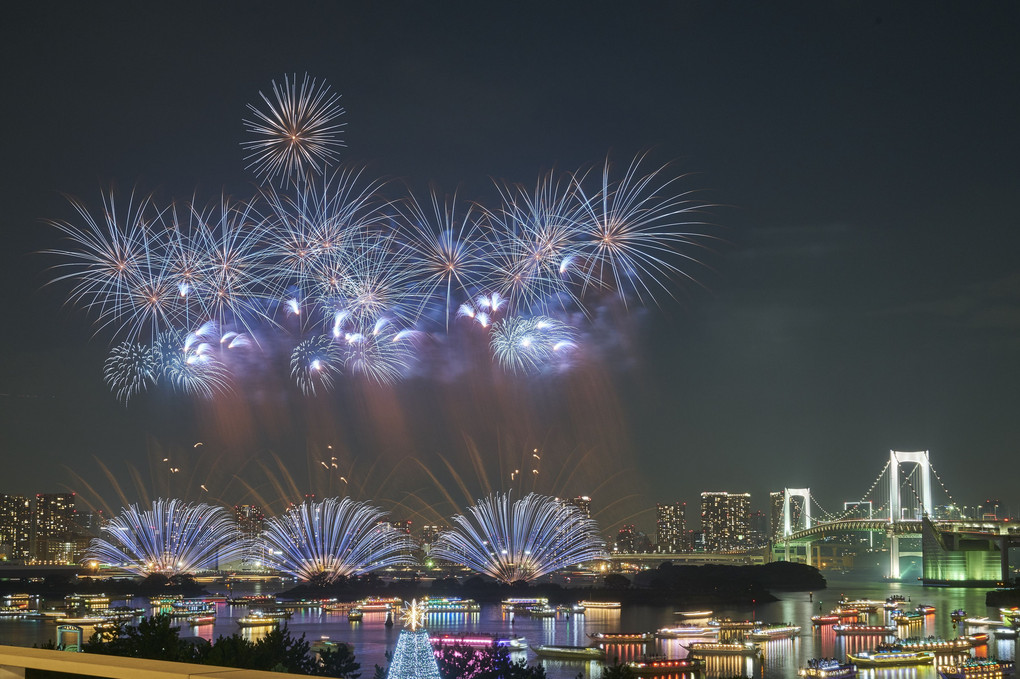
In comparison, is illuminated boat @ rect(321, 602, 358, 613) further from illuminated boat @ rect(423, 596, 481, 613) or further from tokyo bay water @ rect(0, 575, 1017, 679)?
illuminated boat @ rect(423, 596, 481, 613)

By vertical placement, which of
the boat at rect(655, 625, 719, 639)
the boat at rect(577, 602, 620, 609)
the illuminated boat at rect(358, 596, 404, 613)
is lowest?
the boat at rect(577, 602, 620, 609)

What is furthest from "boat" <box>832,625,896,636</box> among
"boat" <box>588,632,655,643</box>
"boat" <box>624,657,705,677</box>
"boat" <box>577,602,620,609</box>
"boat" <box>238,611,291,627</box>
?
"boat" <box>238,611,291,627</box>

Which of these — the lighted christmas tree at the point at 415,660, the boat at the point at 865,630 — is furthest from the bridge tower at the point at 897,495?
the lighted christmas tree at the point at 415,660

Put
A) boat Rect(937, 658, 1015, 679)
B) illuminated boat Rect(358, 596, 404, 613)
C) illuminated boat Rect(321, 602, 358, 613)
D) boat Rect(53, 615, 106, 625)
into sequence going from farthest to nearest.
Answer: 1. illuminated boat Rect(321, 602, 358, 613)
2. illuminated boat Rect(358, 596, 404, 613)
3. boat Rect(53, 615, 106, 625)
4. boat Rect(937, 658, 1015, 679)

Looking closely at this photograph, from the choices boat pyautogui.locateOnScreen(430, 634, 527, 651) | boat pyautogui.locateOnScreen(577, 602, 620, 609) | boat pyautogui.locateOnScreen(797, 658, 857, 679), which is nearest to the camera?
boat pyautogui.locateOnScreen(797, 658, 857, 679)

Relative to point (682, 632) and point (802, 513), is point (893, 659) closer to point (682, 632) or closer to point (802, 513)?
point (682, 632)

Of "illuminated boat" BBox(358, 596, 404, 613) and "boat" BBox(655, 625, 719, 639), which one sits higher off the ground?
"boat" BBox(655, 625, 719, 639)

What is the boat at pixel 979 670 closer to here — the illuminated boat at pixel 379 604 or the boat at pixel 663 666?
the boat at pixel 663 666
